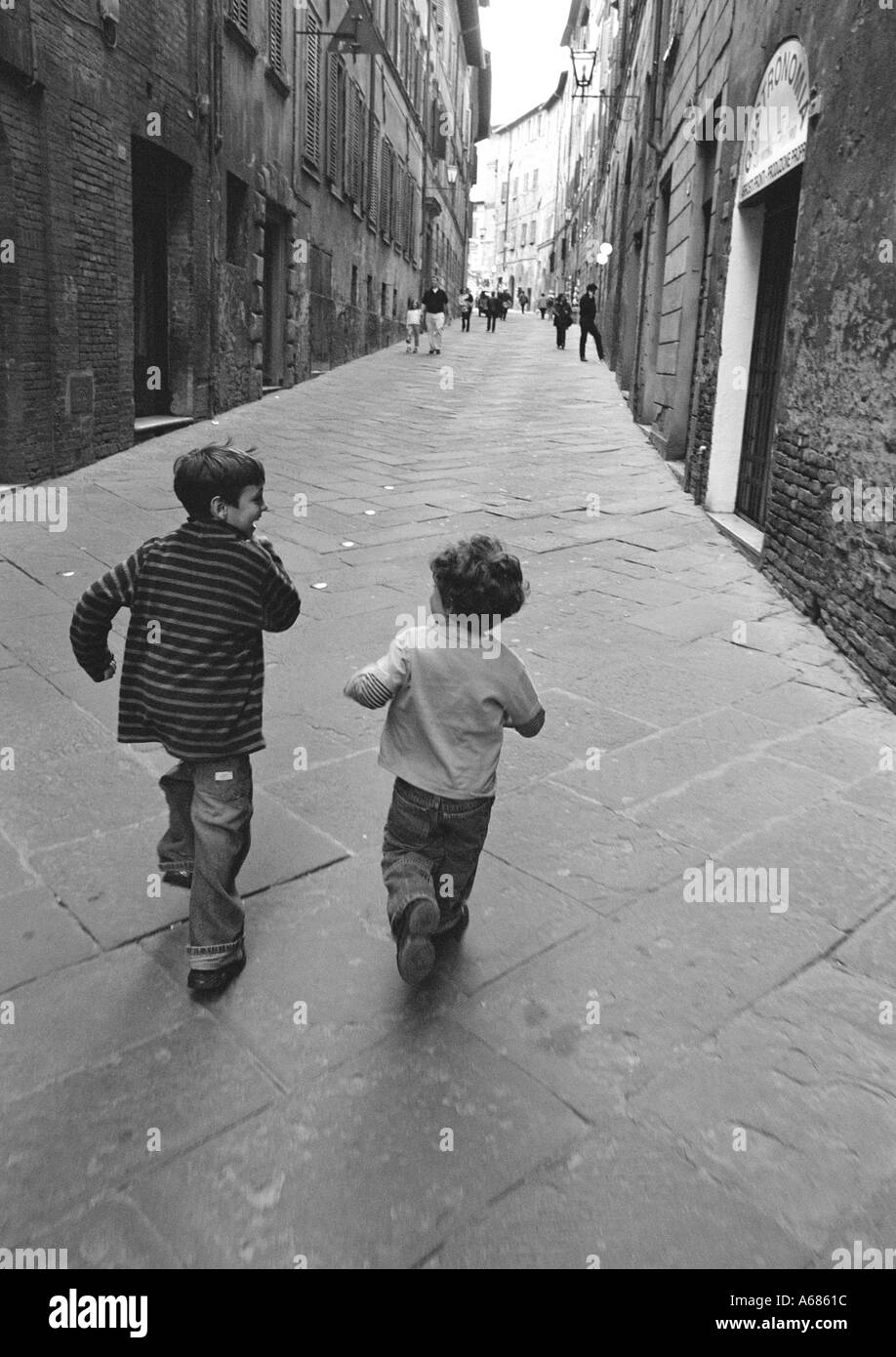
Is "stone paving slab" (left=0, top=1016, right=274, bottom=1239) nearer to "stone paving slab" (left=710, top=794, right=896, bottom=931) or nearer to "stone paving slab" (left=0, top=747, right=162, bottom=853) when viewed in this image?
"stone paving slab" (left=0, top=747, right=162, bottom=853)

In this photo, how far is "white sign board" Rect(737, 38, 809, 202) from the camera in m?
6.43

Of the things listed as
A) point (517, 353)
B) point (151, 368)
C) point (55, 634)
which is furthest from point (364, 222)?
point (55, 634)

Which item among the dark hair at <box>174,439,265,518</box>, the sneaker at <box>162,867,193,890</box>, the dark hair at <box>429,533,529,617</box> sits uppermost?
the dark hair at <box>174,439,265,518</box>

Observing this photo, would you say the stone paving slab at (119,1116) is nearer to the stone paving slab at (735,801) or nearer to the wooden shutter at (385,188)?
the stone paving slab at (735,801)

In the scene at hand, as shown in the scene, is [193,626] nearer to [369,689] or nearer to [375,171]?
[369,689]

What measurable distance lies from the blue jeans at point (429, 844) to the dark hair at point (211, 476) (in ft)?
2.50

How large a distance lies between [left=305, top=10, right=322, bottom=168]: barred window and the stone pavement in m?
14.3

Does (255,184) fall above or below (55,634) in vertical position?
above

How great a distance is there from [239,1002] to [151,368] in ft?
34.5

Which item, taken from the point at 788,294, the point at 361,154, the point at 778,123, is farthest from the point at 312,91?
the point at 788,294

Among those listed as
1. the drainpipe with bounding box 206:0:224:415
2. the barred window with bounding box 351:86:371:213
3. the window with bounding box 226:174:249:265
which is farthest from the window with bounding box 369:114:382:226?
the drainpipe with bounding box 206:0:224:415

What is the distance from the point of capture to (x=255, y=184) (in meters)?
14.1
